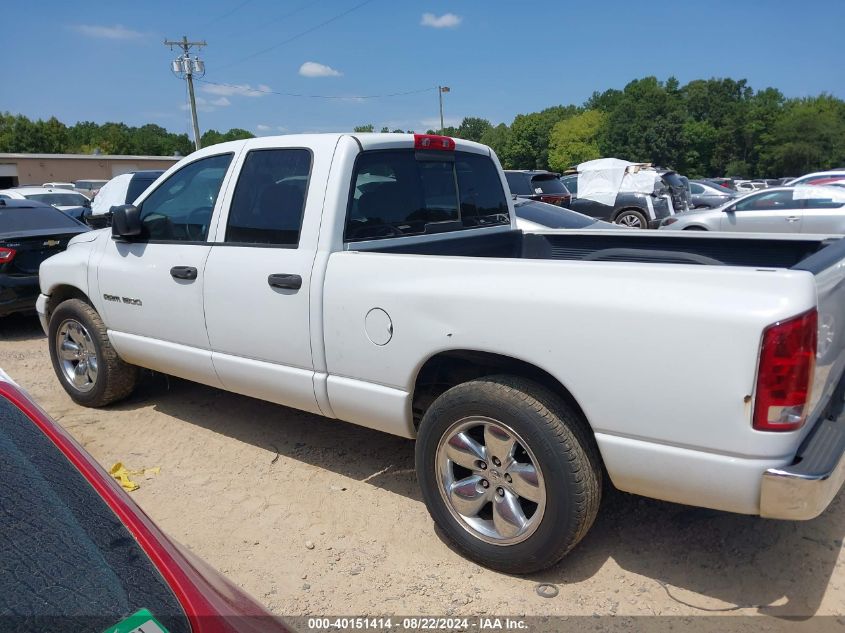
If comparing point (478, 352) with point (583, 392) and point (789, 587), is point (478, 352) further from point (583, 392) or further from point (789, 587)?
point (789, 587)

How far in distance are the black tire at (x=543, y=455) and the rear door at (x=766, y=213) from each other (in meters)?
12.0

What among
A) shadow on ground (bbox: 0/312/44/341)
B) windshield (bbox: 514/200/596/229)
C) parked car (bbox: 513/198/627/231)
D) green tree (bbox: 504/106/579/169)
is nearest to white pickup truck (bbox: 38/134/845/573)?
parked car (bbox: 513/198/627/231)

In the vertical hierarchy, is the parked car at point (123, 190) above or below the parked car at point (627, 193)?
above

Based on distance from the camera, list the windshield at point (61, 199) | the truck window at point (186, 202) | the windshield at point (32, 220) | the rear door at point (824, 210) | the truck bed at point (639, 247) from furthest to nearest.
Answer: the windshield at point (61, 199)
the rear door at point (824, 210)
the windshield at point (32, 220)
the truck window at point (186, 202)
the truck bed at point (639, 247)

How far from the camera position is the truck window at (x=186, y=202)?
4.07 meters

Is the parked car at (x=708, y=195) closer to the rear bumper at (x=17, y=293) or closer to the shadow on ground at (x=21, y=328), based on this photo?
the shadow on ground at (x=21, y=328)

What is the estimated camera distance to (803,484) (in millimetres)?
2176

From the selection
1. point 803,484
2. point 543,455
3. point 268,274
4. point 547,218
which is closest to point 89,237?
point 268,274

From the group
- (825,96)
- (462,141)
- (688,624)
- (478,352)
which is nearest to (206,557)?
(478,352)

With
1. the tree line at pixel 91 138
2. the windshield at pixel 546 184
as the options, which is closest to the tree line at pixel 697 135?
the tree line at pixel 91 138

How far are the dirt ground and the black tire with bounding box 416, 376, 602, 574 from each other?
0.16 m

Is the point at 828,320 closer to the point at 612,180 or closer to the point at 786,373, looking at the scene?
the point at 786,373

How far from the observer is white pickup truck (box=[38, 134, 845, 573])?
7.34ft

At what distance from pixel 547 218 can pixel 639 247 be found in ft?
13.6
